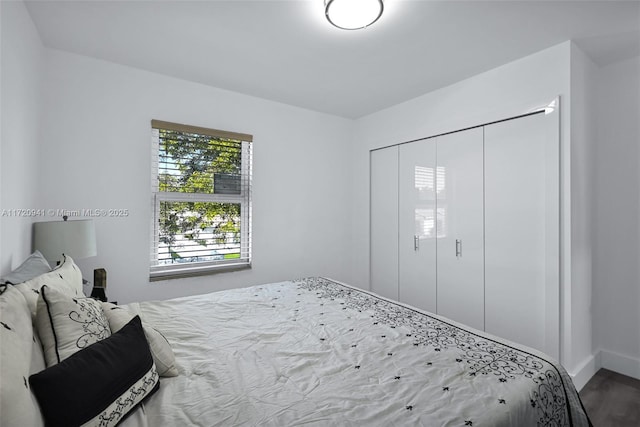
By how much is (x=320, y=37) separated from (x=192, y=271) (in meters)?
2.38

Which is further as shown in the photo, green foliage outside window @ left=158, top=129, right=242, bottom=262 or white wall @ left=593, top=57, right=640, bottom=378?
green foliage outside window @ left=158, top=129, right=242, bottom=262

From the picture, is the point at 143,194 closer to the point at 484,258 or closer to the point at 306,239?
the point at 306,239

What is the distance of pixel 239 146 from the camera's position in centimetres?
341

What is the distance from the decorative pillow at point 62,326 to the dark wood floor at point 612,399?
289 cm

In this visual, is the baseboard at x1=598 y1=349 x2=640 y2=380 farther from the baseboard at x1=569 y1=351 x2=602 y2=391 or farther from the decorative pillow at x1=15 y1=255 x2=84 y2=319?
the decorative pillow at x1=15 y1=255 x2=84 y2=319

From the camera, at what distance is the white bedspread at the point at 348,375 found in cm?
108

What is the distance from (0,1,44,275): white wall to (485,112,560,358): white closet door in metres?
3.40

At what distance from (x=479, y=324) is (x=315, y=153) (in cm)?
258

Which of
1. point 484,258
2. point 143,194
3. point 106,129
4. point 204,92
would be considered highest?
point 204,92

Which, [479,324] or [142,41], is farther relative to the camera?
[479,324]

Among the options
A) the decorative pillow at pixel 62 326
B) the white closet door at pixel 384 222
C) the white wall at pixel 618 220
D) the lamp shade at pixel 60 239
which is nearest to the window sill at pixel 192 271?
the lamp shade at pixel 60 239

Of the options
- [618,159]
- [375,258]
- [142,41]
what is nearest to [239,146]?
[142,41]

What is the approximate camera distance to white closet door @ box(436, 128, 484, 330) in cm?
291
